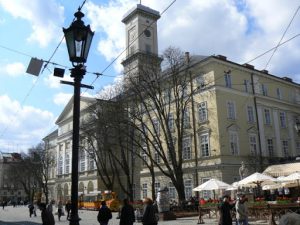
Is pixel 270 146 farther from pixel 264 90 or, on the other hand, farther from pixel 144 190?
pixel 144 190

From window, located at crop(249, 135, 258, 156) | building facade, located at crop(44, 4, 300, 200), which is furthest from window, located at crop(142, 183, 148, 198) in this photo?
window, located at crop(249, 135, 258, 156)

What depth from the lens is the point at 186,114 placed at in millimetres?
48969

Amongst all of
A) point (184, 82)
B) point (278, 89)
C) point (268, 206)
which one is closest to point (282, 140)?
point (278, 89)

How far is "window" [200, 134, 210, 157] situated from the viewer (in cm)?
4509

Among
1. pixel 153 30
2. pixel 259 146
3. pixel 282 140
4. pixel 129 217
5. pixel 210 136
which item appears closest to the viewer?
pixel 129 217

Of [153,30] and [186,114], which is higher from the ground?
[153,30]

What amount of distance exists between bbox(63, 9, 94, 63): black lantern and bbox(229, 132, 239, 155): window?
1531 inches

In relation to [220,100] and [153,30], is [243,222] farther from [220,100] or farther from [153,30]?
[153,30]

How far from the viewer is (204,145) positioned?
149 feet

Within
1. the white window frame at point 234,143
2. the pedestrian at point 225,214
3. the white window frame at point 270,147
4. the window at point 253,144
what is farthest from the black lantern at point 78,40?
the white window frame at point 270,147

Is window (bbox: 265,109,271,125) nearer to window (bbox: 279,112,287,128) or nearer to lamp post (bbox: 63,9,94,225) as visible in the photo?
window (bbox: 279,112,287,128)

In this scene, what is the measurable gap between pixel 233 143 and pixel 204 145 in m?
3.20

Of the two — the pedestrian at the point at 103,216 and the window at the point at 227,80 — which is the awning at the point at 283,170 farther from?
the pedestrian at the point at 103,216

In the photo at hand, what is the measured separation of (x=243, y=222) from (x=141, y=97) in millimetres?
23593
